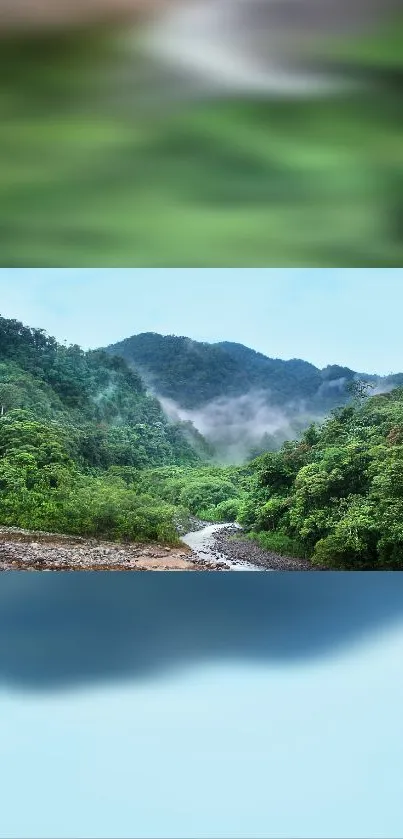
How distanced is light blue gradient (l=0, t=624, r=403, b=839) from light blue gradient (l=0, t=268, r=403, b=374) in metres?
4.09

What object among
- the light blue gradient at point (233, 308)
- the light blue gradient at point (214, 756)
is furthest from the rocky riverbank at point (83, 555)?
the light blue gradient at point (214, 756)

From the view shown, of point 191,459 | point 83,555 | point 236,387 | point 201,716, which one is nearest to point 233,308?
point 236,387

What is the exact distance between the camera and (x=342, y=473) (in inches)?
323

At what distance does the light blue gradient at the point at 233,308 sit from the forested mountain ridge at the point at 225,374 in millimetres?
94

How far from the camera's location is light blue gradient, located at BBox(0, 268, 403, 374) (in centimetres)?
845

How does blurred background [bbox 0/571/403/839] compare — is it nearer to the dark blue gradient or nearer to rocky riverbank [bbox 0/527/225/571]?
the dark blue gradient
